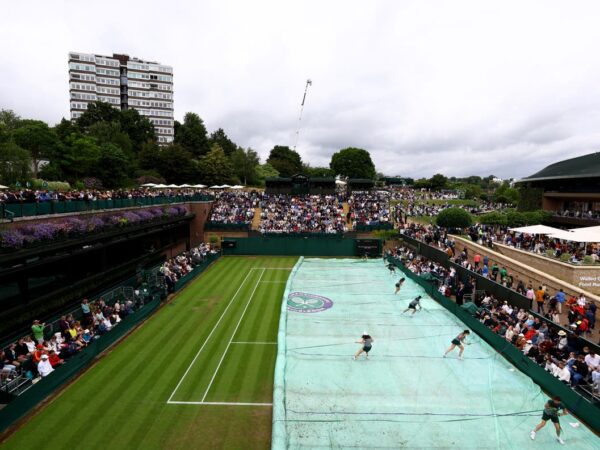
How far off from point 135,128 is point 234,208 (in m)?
50.8

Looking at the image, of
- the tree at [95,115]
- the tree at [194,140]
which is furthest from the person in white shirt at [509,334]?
the tree at [95,115]

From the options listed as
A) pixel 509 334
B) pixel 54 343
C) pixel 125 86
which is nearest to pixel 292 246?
pixel 509 334

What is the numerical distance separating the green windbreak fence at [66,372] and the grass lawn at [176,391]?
422 mm

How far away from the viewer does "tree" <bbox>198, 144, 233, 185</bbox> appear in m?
72.6

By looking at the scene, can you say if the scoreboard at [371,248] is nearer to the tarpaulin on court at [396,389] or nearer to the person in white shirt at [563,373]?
the tarpaulin on court at [396,389]

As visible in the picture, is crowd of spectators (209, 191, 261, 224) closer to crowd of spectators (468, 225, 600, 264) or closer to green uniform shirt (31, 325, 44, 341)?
crowd of spectators (468, 225, 600, 264)

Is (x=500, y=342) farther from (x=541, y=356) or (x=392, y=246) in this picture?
(x=392, y=246)

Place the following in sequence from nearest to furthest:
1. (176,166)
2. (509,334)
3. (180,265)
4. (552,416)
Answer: (552,416) < (509,334) < (180,265) < (176,166)

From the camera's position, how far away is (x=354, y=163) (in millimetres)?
110875

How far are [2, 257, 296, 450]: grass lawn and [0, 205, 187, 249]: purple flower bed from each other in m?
6.50

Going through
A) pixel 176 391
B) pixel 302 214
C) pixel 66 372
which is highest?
pixel 302 214

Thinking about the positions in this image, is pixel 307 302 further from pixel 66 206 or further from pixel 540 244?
pixel 540 244

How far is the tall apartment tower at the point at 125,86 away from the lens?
96812 mm

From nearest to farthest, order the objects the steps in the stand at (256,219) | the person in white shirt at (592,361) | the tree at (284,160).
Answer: the person in white shirt at (592,361) → the steps in the stand at (256,219) → the tree at (284,160)
